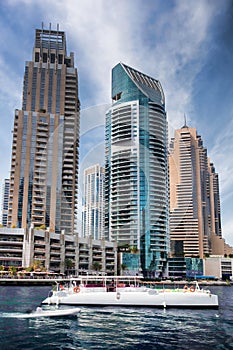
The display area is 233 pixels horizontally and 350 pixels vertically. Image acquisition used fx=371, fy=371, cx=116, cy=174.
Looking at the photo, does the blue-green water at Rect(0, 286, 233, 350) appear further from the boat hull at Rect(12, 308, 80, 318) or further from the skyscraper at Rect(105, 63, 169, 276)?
the skyscraper at Rect(105, 63, 169, 276)

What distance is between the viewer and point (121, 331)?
86.7ft

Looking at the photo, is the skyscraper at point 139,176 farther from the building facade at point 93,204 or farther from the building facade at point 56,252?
the building facade at point 56,252

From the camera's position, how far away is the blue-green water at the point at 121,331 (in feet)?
73.2

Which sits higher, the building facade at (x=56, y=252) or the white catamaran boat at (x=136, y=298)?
the building facade at (x=56, y=252)

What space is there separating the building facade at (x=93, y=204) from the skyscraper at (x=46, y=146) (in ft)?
75.1

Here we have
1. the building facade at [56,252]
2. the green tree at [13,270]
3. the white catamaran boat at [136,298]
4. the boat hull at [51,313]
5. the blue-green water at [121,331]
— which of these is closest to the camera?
the blue-green water at [121,331]

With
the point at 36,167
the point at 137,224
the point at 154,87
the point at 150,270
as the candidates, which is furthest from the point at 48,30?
the point at 150,270

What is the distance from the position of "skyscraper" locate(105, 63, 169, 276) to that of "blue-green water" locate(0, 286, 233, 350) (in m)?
103

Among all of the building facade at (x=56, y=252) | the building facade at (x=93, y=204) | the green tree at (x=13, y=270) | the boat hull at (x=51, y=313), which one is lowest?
the boat hull at (x=51, y=313)

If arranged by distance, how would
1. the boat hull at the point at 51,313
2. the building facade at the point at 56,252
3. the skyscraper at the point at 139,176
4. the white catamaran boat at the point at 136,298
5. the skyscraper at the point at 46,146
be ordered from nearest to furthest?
1. the boat hull at the point at 51,313
2. the white catamaran boat at the point at 136,298
3. the building facade at the point at 56,252
4. the skyscraper at the point at 46,146
5. the skyscraper at the point at 139,176

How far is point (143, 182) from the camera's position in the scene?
142750mm

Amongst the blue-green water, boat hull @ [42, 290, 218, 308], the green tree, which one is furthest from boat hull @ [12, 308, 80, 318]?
the green tree

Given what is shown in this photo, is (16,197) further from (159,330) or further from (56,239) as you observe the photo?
(159,330)

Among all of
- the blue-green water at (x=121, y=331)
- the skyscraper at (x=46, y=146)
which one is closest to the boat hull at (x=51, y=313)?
the blue-green water at (x=121, y=331)
